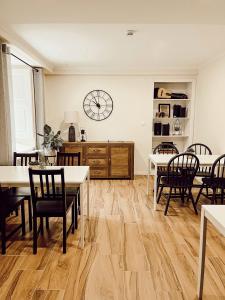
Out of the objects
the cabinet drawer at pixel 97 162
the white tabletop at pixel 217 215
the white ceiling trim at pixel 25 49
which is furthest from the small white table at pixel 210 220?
the cabinet drawer at pixel 97 162

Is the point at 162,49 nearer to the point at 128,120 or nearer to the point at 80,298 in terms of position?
the point at 128,120

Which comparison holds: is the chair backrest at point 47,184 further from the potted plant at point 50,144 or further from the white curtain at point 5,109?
the potted plant at point 50,144

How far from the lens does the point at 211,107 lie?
4.63 meters

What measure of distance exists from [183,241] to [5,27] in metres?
3.38

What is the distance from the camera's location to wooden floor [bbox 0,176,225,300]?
1.89 meters

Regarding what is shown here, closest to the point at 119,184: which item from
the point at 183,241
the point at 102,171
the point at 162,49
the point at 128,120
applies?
the point at 102,171

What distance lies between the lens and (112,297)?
71.9 inches

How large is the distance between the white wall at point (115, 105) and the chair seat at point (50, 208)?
327 cm

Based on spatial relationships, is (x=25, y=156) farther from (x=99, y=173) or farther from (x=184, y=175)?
(x=184, y=175)

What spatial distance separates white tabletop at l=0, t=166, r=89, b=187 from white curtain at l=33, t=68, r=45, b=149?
6.35 feet

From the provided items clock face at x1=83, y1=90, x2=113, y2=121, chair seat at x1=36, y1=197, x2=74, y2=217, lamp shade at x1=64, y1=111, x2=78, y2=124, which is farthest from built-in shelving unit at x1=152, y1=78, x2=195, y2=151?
chair seat at x1=36, y1=197, x2=74, y2=217

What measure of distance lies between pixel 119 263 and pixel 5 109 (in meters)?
2.47

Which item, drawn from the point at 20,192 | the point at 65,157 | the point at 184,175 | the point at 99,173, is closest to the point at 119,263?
the point at 20,192

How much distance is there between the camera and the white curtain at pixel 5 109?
3170 millimetres
